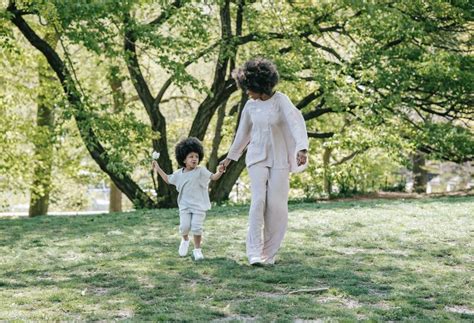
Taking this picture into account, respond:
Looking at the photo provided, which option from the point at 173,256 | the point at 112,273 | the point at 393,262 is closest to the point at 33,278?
the point at 112,273

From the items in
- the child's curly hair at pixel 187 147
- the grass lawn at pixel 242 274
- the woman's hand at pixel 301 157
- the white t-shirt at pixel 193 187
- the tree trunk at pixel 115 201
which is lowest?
the grass lawn at pixel 242 274

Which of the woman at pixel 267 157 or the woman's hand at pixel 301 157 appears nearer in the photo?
the woman's hand at pixel 301 157

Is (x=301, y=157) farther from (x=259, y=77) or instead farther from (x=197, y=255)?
(x=197, y=255)

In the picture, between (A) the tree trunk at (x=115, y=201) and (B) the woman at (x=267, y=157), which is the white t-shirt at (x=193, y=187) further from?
(A) the tree trunk at (x=115, y=201)

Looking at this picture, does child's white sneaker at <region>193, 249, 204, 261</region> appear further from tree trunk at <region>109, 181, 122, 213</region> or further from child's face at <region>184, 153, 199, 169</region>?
tree trunk at <region>109, 181, 122, 213</region>

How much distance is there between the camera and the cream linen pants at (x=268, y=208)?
7906mm

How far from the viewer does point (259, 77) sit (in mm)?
7816

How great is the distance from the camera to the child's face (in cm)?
849

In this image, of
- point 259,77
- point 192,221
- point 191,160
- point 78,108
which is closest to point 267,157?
point 259,77

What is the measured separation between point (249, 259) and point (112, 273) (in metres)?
1.38

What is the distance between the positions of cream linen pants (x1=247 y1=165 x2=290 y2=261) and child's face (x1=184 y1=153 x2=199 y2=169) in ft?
2.56

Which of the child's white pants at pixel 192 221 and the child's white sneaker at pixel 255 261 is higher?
the child's white pants at pixel 192 221

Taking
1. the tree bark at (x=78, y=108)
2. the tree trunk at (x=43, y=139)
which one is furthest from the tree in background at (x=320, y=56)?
the tree trunk at (x=43, y=139)

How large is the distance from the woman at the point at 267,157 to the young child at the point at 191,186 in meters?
0.75
